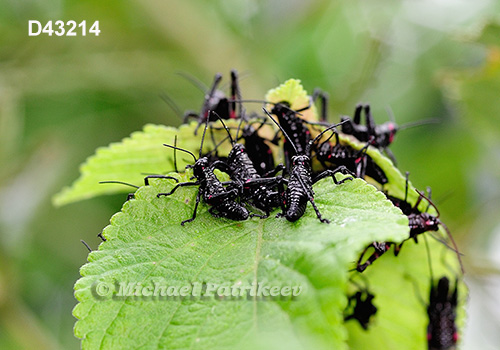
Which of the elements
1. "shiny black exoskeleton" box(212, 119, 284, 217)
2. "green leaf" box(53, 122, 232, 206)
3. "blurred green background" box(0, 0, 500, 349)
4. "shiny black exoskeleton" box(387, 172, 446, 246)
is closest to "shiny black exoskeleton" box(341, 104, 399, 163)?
"shiny black exoskeleton" box(387, 172, 446, 246)

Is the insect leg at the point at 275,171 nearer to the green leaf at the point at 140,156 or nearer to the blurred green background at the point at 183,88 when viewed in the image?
the green leaf at the point at 140,156

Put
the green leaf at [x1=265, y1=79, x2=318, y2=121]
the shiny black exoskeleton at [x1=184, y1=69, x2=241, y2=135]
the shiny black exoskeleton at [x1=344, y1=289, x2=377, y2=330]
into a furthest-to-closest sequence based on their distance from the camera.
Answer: the shiny black exoskeleton at [x1=184, y1=69, x2=241, y2=135], the shiny black exoskeleton at [x1=344, y1=289, x2=377, y2=330], the green leaf at [x1=265, y1=79, x2=318, y2=121]

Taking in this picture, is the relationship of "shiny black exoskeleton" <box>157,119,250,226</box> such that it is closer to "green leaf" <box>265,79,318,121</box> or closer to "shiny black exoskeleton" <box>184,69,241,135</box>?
"green leaf" <box>265,79,318,121</box>

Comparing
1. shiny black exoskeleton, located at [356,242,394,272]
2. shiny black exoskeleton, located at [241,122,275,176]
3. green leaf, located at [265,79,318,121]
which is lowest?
shiny black exoskeleton, located at [356,242,394,272]

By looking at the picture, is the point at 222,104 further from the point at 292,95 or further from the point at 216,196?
the point at 216,196

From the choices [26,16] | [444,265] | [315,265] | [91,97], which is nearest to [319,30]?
[91,97]

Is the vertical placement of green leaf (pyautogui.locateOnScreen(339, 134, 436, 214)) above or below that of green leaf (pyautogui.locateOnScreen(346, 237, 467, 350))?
above

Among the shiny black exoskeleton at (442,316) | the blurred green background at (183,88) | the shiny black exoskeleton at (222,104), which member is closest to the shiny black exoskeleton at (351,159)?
the shiny black exoskeleton at (222,104)
